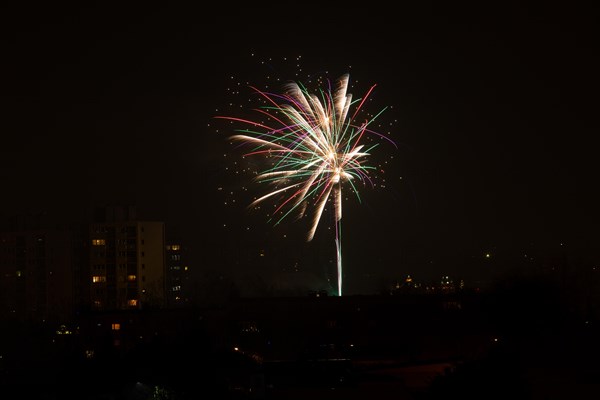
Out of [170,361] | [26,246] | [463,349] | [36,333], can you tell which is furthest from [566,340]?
[26,246]

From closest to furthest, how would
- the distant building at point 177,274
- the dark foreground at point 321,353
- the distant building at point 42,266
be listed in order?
the dark foreground at point 321,353, the distant building at point 42,266, the distant building at point 177,274

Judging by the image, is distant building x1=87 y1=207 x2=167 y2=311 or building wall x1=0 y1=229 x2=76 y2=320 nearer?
distant building x1=87 y1=207 x2=167 y2=311

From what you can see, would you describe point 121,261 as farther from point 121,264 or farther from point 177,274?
point 177,274

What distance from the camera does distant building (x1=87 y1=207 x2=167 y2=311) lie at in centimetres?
4000

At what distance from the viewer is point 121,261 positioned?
40656 millimetres

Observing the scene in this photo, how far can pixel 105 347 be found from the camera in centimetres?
1434

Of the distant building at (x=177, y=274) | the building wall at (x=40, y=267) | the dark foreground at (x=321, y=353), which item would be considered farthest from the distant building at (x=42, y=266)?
the dark foreground at (x=321, y=353)

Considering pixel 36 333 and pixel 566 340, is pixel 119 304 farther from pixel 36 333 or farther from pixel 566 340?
pixel 566 340

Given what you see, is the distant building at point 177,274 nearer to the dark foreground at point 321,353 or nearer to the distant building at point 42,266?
the distant building at point 42,266

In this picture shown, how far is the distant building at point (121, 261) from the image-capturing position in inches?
1575

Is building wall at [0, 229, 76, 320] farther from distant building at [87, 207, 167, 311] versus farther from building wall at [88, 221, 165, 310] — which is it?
building wall at [88, 221, 165, 310]

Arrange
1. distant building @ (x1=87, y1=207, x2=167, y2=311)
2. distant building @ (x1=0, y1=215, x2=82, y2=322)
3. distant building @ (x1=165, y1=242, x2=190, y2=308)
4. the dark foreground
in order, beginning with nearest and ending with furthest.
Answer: the dark foreground → distant building @ (x1=87, y1=207, x2=167, y2=311) → distant building @ (x1=0, y1=215, x2=82, y2=322) → distant building @ (x1=165, y1=242, x2=190, y2=308)

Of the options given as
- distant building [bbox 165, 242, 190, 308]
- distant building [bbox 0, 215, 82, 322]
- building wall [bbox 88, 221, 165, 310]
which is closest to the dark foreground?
building wall [bbox 88, 221, 165, 310]

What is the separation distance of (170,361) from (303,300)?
558 inches
